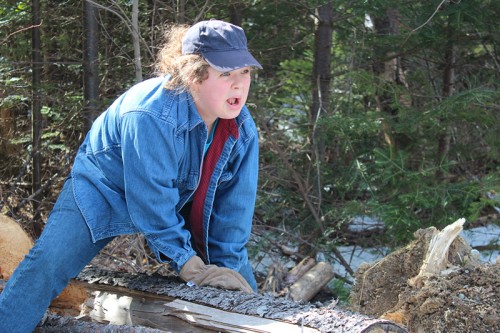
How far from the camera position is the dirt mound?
10.2 feet

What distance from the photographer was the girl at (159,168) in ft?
9.91

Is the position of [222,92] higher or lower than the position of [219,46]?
lower

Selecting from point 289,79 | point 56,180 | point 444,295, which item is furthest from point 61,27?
point 444,295

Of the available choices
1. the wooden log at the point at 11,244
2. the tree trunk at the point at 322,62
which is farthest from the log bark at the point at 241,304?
the tree trunk at the point at 322,62

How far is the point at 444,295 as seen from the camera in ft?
10.5

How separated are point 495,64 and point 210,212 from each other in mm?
4072

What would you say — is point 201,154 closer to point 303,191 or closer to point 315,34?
point 303,191

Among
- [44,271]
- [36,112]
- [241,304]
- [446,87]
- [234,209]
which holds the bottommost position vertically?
[241,304]

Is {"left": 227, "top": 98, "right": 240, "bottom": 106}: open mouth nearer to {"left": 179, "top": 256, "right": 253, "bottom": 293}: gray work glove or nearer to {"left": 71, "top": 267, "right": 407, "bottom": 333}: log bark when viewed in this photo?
{"left": 179, "top": 256, "right": 253, "bottom": 293}: gray work glove

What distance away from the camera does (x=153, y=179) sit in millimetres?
3047

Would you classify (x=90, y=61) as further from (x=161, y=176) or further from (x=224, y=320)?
(x=224, y=320)

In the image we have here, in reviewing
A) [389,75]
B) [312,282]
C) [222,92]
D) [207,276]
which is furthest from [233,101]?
[389,75]

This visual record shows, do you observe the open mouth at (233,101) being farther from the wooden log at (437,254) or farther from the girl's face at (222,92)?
the wooden log at (437,254)

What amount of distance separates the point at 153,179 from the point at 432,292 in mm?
1390
